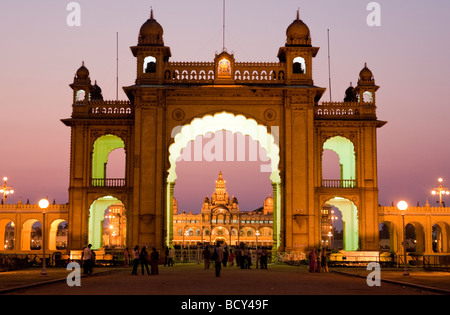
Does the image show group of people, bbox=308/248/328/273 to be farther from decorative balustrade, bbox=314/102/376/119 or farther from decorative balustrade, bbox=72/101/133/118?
decorative balustrade, bbox=72/101/133/118

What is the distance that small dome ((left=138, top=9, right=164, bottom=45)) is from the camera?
40406mm

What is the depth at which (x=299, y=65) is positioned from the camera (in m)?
41.0

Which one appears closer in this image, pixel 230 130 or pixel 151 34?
pixel 151 34

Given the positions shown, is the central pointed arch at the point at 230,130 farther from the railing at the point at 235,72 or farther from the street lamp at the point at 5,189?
the street lamp at the point at 5,189

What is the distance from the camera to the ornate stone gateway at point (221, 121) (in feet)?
128

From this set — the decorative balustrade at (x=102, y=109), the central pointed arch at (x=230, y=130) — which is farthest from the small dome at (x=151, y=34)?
the central pointed arch at (x=230, y=130)

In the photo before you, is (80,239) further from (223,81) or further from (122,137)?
(223,81)

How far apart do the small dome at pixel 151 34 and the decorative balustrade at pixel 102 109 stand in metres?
3.88

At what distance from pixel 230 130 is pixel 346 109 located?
7289 mm

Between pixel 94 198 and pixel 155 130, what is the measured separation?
5.46 m

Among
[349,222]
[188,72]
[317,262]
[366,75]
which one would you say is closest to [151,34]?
[188,72]

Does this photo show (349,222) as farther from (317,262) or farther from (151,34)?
(151,34)

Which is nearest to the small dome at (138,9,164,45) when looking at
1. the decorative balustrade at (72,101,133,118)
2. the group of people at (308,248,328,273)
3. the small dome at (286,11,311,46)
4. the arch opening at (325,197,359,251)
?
the decorative balustrade at (72,101,133,118)
